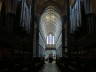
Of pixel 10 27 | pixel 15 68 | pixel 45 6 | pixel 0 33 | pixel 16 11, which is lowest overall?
pixel 15 68

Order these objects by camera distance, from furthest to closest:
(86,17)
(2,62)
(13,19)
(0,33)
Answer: (13,19) → (86,17) → (0,33) → (2,62)

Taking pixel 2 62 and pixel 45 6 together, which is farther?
pixel 45 6

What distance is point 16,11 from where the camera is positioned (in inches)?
490

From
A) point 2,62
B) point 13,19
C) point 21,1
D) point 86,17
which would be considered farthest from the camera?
point 21,1

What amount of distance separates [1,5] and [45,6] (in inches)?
762

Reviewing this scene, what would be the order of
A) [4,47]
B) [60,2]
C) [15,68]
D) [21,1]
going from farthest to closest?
[60,2] → [21,1] → [4,47] → [15,68]

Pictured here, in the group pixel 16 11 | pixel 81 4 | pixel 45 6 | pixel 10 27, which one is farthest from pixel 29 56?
pixel 45 6

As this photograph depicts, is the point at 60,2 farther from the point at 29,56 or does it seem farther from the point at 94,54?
the point at 94,54

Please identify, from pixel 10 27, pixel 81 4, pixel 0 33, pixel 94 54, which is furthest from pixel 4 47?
pixel 81 4

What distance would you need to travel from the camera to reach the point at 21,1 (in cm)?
1316

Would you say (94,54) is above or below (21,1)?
below

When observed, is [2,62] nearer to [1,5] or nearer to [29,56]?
[29,56]

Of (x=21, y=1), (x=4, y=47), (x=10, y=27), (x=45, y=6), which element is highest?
(x=45, y=6)

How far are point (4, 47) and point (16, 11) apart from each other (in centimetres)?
606
